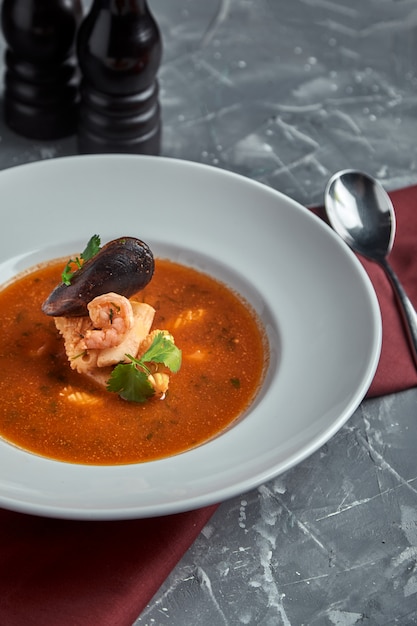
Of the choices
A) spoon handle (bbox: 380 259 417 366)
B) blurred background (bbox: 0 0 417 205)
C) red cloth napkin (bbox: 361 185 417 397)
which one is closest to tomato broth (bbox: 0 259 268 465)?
red cloth napkin (bbox: 361 185 417 397)

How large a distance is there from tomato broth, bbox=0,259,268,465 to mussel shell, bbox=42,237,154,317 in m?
0.20

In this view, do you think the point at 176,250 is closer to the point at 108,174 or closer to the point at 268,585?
the point at 108,174

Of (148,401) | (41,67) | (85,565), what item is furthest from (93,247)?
(41,67)

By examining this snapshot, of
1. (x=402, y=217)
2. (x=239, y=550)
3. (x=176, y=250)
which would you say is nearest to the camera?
(x=239, y=550)

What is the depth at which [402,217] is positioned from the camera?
13.8ft

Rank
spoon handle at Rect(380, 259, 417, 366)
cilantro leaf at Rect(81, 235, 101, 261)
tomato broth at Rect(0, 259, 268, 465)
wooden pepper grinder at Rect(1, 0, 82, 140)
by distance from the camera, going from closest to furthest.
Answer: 1. tomato broth at Rect(0, 259, 268, 465)
2. cilantro leaf at Rect(81, 235, 101, 261)
3. spoon handle at Rect(380, 259, 417, 366)
4. wooden pepper grinder at Rect(1, 0, 82, 140)

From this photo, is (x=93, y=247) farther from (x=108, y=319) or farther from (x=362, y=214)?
(x=362, y=214)

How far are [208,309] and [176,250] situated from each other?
346 millimetres

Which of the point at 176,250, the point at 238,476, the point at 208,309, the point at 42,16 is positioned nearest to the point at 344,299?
the point at 208,309

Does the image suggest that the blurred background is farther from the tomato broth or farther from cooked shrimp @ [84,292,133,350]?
cooked shrimp @ [84,292,133,350]

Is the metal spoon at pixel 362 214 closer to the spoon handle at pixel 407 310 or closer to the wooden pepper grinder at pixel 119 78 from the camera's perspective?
the spoon handle at pixel 407 310

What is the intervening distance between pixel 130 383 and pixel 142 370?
7 centimetres

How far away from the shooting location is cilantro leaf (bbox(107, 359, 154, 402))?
2.98 m

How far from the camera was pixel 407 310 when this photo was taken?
3684 millimetres
